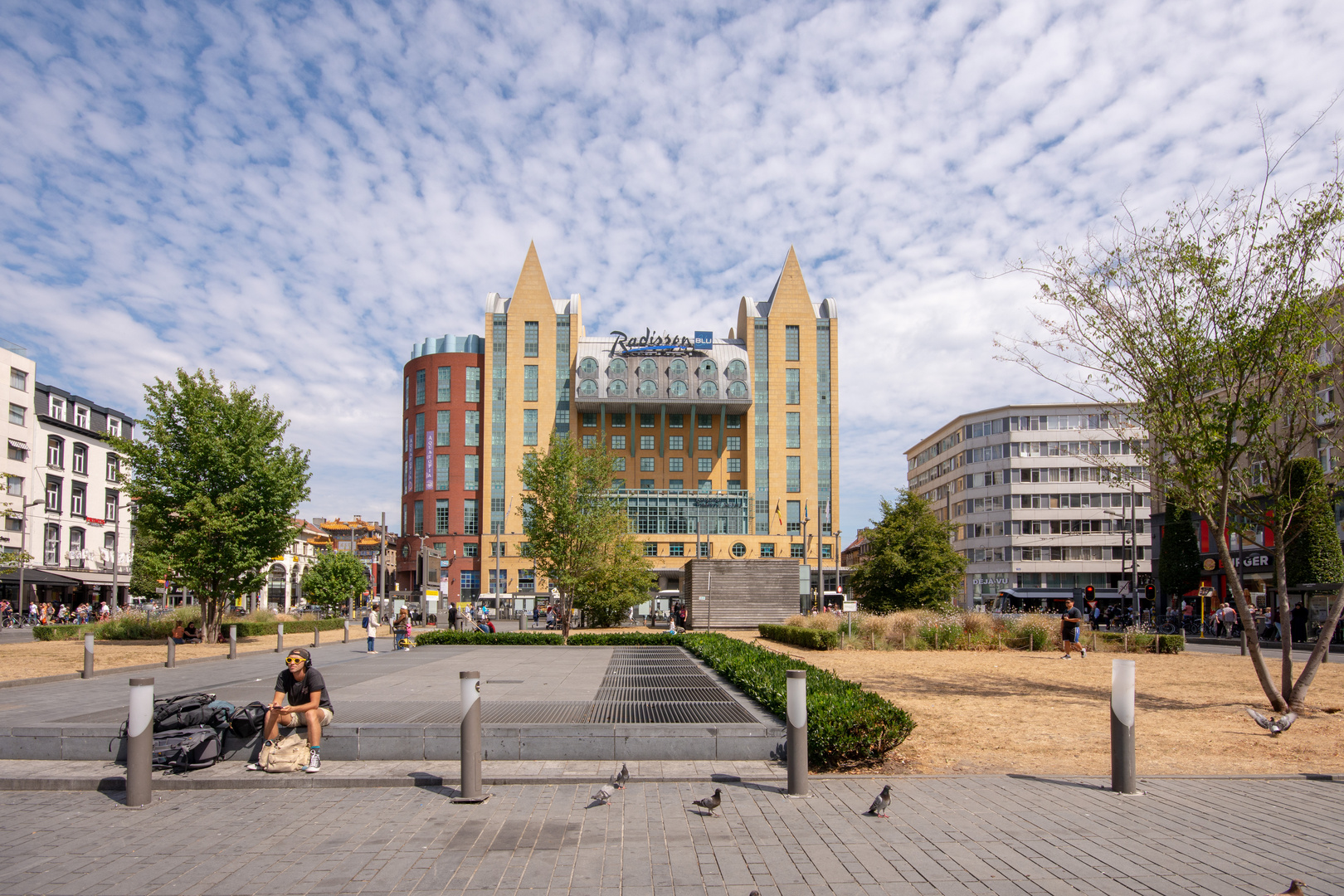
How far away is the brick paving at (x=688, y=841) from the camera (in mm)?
5125

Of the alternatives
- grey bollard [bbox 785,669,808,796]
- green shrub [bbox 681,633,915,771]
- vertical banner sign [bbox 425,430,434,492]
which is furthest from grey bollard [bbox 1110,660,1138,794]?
vertical banner sign [bbox 425,430,434,492]

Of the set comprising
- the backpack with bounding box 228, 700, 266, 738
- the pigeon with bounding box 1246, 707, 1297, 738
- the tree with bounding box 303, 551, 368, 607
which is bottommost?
the tree with bounding box 303, 551, 368, 607

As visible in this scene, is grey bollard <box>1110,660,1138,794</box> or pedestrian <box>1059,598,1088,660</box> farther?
pedestrian <box>1059,598,1088,660</box>

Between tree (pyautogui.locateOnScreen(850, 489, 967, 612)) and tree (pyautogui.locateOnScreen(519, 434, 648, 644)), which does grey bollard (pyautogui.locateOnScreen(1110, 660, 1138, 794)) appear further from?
tree (pyautogui.locateOnScreen(850, 489, 967, 612))

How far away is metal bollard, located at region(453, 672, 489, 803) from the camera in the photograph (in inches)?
274

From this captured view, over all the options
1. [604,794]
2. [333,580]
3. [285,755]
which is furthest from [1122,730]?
[333,580]

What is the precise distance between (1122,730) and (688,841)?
4069 mm

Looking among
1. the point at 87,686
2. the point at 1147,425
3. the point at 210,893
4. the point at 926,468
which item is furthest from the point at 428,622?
the point at 926,468

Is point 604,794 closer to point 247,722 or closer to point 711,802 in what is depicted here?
point 711,802

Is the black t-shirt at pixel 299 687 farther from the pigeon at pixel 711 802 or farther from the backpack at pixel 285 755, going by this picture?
the pigeon at pixel 711 802

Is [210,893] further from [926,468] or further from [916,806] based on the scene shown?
[926,468]

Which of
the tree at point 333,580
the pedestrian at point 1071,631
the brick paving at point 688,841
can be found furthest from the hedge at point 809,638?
the tree at point 333,580

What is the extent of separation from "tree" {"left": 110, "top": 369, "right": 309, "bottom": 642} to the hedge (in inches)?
719

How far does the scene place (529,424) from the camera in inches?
3248
